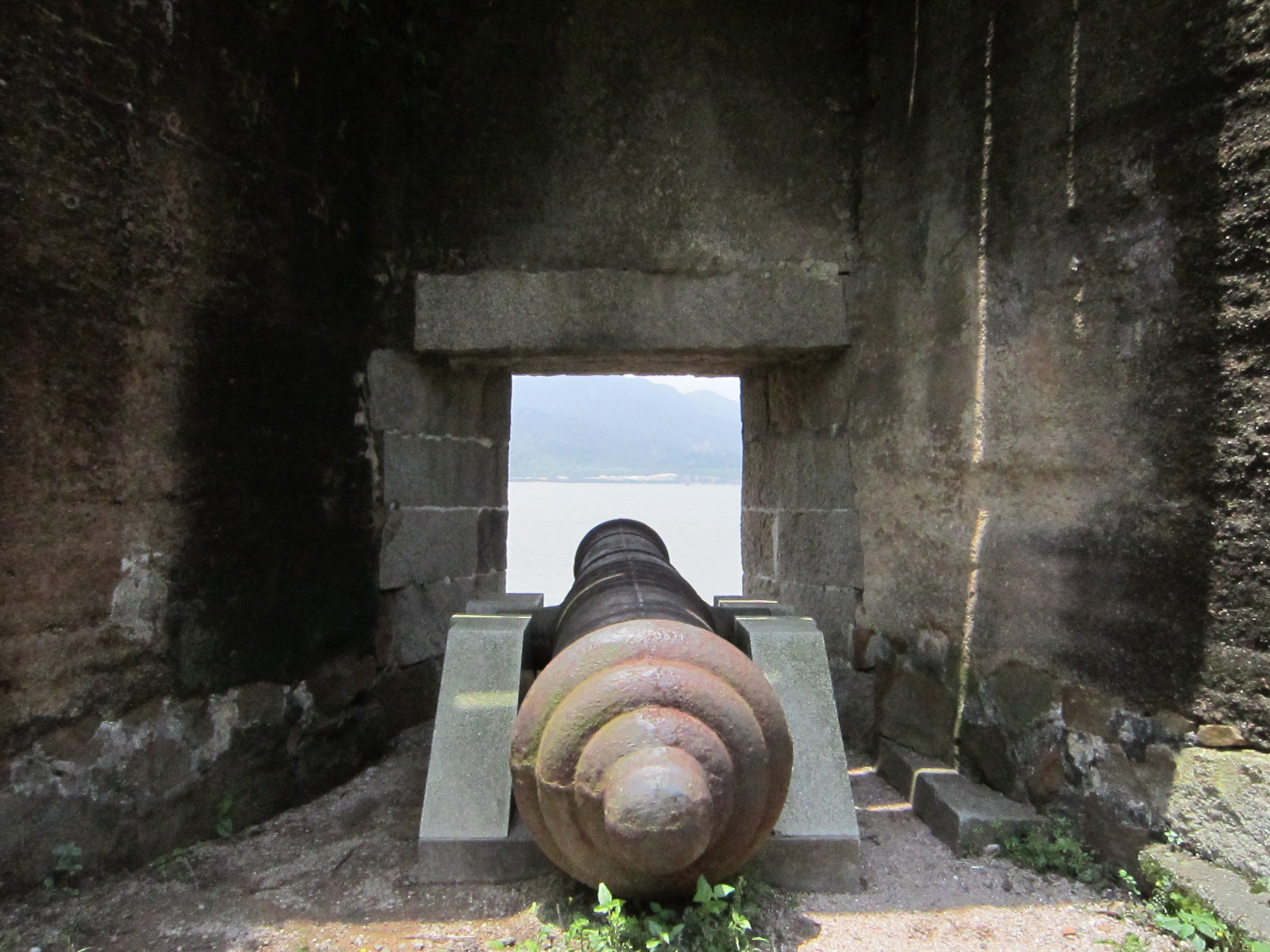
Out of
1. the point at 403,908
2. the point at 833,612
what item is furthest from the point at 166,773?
the point at 833,612

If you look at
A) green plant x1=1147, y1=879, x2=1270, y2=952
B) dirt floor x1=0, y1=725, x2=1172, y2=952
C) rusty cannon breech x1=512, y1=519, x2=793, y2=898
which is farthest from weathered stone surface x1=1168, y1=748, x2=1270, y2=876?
rusty cannon breech x1=512, y1=519, x2=793, y2=898

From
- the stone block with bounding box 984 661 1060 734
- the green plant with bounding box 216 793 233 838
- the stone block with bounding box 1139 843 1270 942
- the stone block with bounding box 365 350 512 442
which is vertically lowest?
the green plant with bounding box 216 793 233 838

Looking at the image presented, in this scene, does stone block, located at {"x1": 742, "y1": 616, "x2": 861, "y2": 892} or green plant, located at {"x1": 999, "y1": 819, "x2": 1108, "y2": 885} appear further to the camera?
green plant, located at {"x1": 999, "y1": 819, "x2": 1108, "y2": 885}

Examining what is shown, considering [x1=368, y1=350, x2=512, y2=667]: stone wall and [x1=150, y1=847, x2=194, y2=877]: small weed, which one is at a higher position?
[x1=368, y1=350, x2=512, y2=667]: stone wall

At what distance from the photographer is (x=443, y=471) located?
430cm

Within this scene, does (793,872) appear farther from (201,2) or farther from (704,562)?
(704,562)

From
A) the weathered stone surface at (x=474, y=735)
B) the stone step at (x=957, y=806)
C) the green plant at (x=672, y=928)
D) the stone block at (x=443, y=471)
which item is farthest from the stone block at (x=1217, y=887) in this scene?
the stone block at (x=443, y=471)

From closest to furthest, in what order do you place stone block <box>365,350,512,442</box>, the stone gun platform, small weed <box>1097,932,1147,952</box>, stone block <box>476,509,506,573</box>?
small weed <box>1097,932,1147,952</box>
the stone gun platform
stone block <box>365,350,512,442</box>
stone block <box>476,509,506,573</box>

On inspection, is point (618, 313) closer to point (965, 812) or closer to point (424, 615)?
point (424, 615)

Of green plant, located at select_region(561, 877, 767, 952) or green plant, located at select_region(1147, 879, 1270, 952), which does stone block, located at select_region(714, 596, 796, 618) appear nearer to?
green plant, located at select_region(561, 877, 767, 952)

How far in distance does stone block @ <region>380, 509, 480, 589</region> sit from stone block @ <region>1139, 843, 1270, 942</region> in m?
3.00

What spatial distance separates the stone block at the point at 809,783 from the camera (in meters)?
2.63

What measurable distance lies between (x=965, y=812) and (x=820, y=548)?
1480 millimetres

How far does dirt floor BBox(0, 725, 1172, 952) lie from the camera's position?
2369 millimetres
